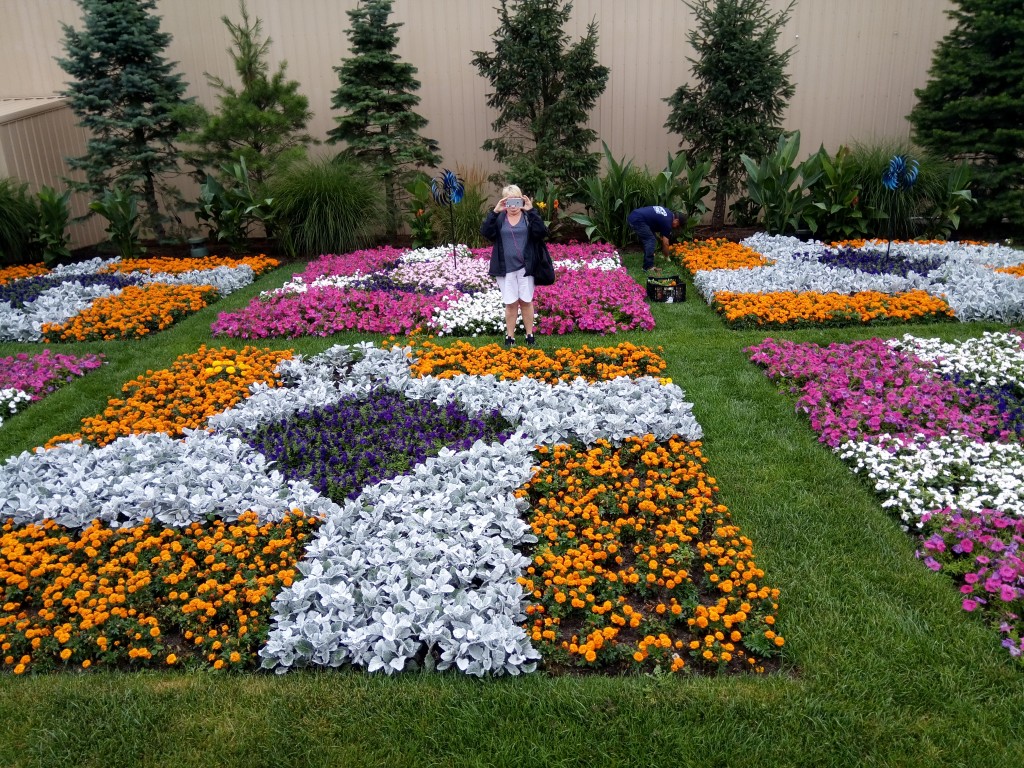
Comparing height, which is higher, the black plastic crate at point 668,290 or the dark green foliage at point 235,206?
the dark green foliage at point 235,206

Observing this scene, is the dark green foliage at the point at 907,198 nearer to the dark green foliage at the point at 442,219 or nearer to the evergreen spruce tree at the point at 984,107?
the evergreen spruce tree at the point at 984,107

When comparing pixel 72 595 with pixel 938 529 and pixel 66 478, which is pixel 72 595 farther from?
pixel 938 529

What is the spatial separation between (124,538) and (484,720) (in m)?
2.31

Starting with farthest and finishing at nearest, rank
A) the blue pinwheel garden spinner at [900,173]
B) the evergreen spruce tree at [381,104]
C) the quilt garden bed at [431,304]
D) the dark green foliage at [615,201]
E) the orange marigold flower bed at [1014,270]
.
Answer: the evergreen spruce tree at [381,104]
the dark green foliage at [615,201]
the blue pinwheel garden spinner at [900,173]
the orange marigold flower bed at [1014,270]
the quilt garden bed at [431,304]

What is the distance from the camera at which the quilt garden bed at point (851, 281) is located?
6871 millimetres

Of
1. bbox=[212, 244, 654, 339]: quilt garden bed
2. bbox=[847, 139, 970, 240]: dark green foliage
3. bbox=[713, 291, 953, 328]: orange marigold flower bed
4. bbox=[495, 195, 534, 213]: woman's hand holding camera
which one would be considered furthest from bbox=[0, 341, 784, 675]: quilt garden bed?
bbox=[847, 139, 970, 240]: dark green foliage

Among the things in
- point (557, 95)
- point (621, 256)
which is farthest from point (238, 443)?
point (557, 95)

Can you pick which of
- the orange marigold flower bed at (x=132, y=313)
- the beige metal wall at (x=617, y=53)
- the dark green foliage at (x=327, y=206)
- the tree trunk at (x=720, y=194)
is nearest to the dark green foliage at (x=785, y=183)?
the tree trunk at (x=720, y=194)

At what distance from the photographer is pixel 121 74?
10.7m

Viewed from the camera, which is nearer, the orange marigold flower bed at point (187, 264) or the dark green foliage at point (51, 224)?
the orange marigold flower bed at point (187, 264)

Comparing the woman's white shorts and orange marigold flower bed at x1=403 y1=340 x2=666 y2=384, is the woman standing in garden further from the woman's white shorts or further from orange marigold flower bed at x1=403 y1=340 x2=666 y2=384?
orange marigold flower bed at x1=403 y1=340 x2=666 y2=384

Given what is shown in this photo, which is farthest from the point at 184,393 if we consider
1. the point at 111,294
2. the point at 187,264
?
the point at 187,264

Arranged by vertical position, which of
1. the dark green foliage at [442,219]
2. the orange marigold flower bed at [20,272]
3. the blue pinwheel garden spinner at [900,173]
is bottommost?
the orange marigold flower bed at [20,272]

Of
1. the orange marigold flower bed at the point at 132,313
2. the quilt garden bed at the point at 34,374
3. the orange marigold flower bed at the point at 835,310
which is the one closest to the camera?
the quilt garden bed at the point at 34,374
